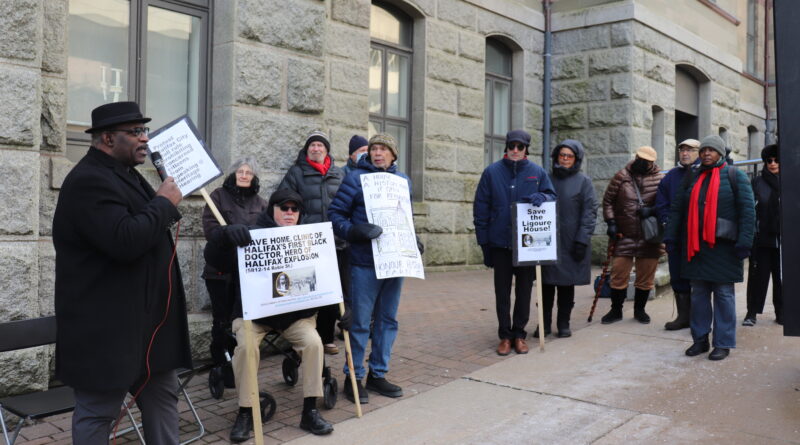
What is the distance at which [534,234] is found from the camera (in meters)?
6.29

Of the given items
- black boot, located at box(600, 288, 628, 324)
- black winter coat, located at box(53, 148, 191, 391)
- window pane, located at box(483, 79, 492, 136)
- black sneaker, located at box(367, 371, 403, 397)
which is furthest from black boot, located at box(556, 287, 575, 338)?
window pane, located at box(483, 79, 492, 136)

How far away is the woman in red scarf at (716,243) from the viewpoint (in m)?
5.89

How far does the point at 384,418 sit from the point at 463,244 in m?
7.14

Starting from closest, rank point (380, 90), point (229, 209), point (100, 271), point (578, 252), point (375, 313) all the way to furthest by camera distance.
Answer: point (100, 271)
point (375, 313)
point (229, 209)
point (578, 252)
point (380, 90)

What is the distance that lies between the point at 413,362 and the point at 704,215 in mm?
2868

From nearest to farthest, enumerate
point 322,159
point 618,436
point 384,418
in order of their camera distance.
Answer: point 618,436
point 384,418
point 322,159

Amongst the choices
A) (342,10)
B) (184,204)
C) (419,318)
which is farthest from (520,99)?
(184,204)

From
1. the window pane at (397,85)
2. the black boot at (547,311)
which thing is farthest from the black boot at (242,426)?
the window pane at (397,85)

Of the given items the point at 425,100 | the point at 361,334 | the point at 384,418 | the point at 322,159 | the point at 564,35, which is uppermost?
the point at 564,35

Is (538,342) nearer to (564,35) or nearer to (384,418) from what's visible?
(384,418)

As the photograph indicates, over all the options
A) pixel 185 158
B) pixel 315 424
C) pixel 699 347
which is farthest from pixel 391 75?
pixel 315 424

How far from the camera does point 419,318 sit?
304 inches

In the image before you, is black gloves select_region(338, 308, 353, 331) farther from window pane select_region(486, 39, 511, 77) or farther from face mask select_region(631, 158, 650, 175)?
window pane select_region(486, 39, 511, 77)

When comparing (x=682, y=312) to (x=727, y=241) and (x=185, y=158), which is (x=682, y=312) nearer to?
(x=727, y=241)
